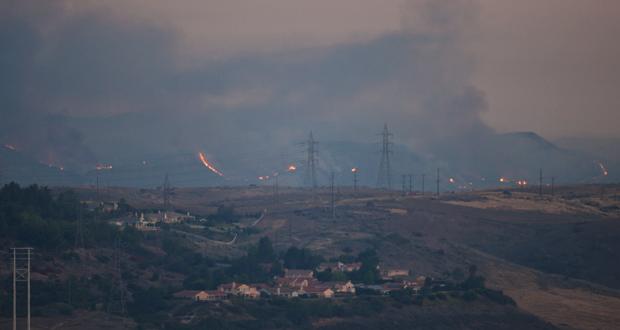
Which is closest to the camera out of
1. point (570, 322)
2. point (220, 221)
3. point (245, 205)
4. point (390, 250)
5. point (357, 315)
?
point (357, 315)

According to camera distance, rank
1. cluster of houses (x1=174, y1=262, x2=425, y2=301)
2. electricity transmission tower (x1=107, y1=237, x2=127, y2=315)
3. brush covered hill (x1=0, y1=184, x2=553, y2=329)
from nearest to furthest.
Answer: brush covered hill (x1=0, y1=184, x2=553, y2=329) < electricity transmission tower (x1=107, y1=237, x2=127, y2=315) < cluster of houses (x1=174, y1=262, x2=425, y2=301)

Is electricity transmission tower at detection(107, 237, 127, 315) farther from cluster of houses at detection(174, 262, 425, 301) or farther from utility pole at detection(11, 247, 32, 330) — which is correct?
utility pole at detection(11, 247, 32, 330)

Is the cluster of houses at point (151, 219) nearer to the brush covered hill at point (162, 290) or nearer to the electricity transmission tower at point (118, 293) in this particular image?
the brush covered hill at point (162, 290)

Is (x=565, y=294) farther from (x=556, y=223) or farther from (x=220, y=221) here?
(x=220, y=221)

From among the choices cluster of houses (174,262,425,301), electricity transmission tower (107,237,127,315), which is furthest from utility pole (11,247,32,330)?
cluster of houses (174,262,425,301)

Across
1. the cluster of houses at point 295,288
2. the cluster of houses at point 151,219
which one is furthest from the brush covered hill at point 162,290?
the cluster of houses at point 151,219

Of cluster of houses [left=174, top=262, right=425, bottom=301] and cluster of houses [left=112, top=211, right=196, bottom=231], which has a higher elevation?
cluster of houses [left=112, top=211, right=196, bottom=231]

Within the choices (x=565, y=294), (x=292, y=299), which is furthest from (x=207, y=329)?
(x=565, y=294)
